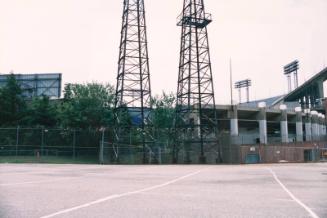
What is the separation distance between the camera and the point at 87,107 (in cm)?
5084

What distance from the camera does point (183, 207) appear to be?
7.17 meters

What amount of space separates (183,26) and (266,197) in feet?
143

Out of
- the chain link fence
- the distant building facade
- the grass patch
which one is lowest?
the grass patch

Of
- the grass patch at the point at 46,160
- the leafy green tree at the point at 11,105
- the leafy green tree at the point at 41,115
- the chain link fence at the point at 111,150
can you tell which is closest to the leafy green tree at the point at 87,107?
the leafy green tree at the point at 41,115

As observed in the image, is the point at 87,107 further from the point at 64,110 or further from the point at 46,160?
the point at 46,160

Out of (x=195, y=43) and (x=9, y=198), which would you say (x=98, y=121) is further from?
(x=9, y=198)

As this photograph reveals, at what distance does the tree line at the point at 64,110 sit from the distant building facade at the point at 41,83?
6.78m

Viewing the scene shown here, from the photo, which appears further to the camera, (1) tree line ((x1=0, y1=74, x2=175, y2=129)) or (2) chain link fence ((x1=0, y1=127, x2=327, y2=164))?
(1) tree line ((x1=0, y1=74, x2=175, y2=129))

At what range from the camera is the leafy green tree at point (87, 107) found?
4906 cm

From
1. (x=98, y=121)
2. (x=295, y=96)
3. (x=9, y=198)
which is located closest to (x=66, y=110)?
(x=98, y=121)

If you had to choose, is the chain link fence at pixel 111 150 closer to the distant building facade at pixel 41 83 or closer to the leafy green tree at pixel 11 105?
the leafy green tree at pixel 11 105

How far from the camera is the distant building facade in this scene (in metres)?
63.0

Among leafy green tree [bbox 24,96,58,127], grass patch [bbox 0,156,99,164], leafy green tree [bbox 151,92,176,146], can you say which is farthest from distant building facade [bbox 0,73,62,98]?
grass patch [bbox 0,156,99,164]

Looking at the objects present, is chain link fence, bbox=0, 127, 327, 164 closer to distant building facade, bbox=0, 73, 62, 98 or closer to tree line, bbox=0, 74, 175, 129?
tree line, bbox=0, 74, 175, 129
